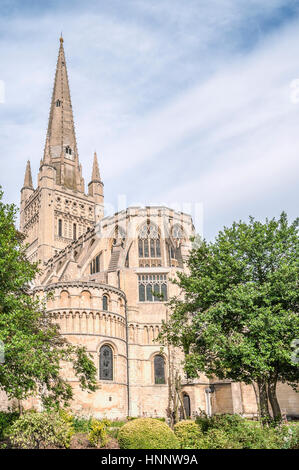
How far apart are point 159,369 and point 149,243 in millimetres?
13854

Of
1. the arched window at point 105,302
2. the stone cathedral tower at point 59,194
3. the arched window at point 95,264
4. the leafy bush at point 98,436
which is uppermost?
the stone cathedral tower at point 59,194

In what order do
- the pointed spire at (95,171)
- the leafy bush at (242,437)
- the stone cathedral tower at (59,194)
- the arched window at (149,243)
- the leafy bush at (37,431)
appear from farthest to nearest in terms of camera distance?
the pointed spire at (95,171) → the stone cathedral tower at (59,194) → the arched window at (149,243) → the leafy bush at (37,431) → the leafy bush at (242,437)

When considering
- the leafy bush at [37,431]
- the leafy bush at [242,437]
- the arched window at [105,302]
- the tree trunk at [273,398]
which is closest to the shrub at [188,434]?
the leafy bush at [242,437]

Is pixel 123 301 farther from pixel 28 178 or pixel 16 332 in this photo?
pixel 28 178

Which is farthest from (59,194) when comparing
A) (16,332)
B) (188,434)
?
(188,434)

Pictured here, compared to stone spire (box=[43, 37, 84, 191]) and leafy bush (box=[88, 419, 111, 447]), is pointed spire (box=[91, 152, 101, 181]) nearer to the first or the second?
stone spire (box=[43, 37, 84, 191])

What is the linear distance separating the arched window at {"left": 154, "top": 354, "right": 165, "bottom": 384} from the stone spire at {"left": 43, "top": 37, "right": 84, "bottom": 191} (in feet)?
129

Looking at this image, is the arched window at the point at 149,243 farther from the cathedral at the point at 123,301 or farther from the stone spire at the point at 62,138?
the stone spire at the point at 62,138

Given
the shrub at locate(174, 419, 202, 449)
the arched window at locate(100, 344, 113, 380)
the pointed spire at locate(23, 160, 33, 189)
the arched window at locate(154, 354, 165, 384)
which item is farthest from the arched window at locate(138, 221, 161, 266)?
the pointed spire at locate(23, 160, 33, 189)

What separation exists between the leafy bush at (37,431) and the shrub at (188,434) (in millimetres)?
4308

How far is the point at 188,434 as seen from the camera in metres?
16.9

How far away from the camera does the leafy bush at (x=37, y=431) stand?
15789mm
